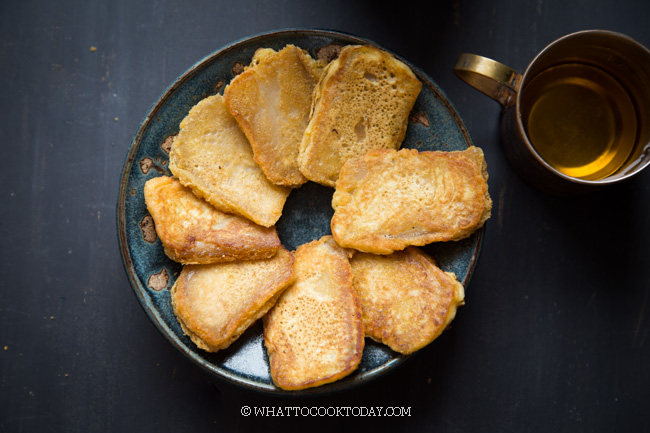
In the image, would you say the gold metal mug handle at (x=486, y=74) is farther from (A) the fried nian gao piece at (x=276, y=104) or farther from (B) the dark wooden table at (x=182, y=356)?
(A) the fried nian gao piece at (x=276, y=104)

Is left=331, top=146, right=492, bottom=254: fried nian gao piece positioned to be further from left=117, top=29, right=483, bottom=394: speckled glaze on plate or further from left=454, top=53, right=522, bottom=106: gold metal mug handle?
left=454, top=53, right=522, bottom=106: gold metal mug handle

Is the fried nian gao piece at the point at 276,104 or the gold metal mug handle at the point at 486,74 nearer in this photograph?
the gold metal mug handle at the point at 486,74

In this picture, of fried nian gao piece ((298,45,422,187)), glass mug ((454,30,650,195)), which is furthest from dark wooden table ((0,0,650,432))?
fried nian gao piece ((298,45,422,187))

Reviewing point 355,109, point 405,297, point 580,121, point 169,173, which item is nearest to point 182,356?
point 169,173

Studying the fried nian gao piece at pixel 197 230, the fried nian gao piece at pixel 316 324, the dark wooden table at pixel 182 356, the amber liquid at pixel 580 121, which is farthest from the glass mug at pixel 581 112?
the fried nian gao piece at pixel 197 230

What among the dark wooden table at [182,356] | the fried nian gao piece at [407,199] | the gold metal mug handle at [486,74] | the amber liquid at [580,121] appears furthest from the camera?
the dark wooden table at [182,356]

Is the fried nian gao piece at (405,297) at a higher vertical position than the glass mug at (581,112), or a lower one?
lower
